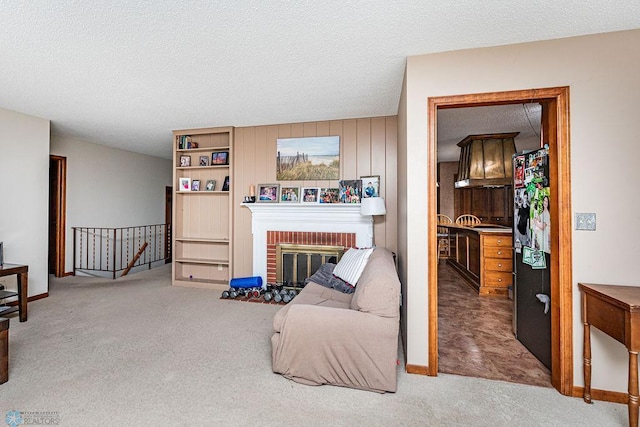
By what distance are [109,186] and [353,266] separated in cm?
575

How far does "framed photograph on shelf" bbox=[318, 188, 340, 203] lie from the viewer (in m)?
4.25

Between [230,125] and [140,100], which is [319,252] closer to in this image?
[230,125]

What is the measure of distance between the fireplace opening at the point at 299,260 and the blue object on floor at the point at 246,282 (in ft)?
0.97

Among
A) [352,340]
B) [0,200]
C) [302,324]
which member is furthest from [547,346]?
[0,200]

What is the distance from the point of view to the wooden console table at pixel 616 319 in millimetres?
1572

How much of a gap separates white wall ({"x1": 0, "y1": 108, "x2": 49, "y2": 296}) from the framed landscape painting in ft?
10.8

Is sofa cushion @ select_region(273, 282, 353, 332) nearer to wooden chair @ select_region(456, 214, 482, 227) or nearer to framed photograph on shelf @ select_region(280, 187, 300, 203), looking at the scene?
framed photograph on shelf @ select_region(280, 187, 300, 203)

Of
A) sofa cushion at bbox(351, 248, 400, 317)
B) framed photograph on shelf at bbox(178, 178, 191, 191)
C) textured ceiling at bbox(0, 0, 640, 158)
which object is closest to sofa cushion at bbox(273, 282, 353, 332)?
sofa cushion at bbox(351, 248, 400, 317)

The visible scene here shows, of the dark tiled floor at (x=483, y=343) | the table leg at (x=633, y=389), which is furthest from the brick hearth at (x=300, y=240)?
the table leg at (x=633, y=389)

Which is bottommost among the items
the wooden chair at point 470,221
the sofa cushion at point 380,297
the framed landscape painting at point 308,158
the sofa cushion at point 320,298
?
the sofa cushion at point 320,298

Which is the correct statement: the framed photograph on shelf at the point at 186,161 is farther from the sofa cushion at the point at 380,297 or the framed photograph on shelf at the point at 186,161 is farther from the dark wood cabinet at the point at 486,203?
the dark wood cabinet at the point at 486,203

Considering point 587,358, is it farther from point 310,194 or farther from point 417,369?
Result: point 310,194

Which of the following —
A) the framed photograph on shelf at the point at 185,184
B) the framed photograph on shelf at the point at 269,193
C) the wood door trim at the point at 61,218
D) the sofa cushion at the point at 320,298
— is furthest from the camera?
the wood door trim at the point at 61,218

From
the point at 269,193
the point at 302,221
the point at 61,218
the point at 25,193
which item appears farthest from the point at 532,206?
the point at 61,218
